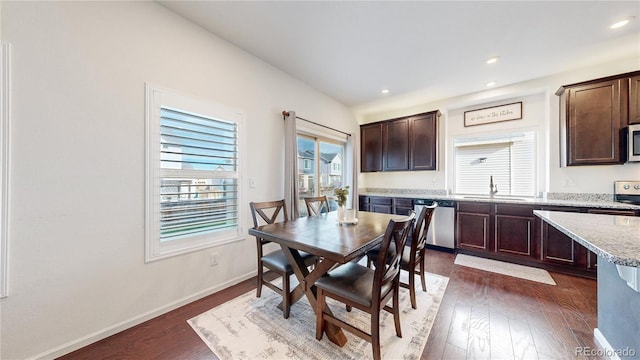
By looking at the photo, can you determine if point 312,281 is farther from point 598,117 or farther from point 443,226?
point 598,117

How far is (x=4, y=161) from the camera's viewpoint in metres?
1.35

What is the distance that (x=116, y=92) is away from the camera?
1.78 metres

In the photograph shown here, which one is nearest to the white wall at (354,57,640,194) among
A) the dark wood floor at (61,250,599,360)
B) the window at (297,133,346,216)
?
the window at (297,133,346,216)

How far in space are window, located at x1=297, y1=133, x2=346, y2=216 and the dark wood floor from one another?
5.88 ft

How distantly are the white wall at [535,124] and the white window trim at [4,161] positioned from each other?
14.7ft

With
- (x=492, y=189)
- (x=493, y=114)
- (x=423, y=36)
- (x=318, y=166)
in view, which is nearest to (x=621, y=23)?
(x=493, y=114)

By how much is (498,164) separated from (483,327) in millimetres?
3145

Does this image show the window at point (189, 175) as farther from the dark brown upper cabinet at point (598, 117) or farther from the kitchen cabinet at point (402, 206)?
the dark brown upper cabinet at point (598, 117)

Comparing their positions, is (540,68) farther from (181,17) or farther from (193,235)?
(193,235)

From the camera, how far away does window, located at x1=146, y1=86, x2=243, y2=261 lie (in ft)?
6.54

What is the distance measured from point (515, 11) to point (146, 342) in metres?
4.22

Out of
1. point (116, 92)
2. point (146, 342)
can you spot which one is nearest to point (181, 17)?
point (116, 92)

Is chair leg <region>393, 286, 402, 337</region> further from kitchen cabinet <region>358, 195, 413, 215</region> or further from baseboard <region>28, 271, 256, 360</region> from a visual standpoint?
kitchen cabinet <region>358, 195, 413, 215</region>

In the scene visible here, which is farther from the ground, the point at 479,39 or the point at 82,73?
the point at 479,39
